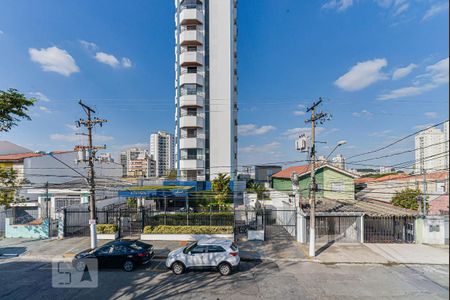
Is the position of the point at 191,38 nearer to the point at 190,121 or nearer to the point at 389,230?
the point at 190,121

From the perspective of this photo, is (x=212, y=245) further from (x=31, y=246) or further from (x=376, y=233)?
(x=31, y=246)

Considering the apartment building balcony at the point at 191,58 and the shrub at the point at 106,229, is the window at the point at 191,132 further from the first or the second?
the shrub at the point at 106,229

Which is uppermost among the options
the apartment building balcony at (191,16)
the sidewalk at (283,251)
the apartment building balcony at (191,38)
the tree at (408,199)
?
the apartment building balcony at (191,16)

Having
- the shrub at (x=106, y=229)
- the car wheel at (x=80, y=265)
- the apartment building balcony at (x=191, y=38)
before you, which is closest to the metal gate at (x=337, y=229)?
the car wheel at (x=80, y=265)

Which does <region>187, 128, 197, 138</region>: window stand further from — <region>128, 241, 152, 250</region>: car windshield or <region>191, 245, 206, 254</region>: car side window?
<region>191, 245, 206, 254</region>: car side window

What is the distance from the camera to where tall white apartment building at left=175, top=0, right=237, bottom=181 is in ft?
104

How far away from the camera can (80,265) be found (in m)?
12.2

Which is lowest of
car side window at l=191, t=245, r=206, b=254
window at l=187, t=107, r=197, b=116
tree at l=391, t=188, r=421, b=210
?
car side window at l=191, t=245, r=206, b=254

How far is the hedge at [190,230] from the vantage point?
17.1 m

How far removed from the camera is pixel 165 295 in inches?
371

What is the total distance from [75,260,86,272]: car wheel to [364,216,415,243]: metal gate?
1771cm

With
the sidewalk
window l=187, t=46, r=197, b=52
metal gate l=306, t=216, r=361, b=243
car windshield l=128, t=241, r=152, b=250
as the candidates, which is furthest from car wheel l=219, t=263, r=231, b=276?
window l=187, t=46, r=197, b=52

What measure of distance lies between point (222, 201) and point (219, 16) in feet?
85.7

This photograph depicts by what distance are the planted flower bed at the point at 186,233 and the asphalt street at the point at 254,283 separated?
4353 mm
